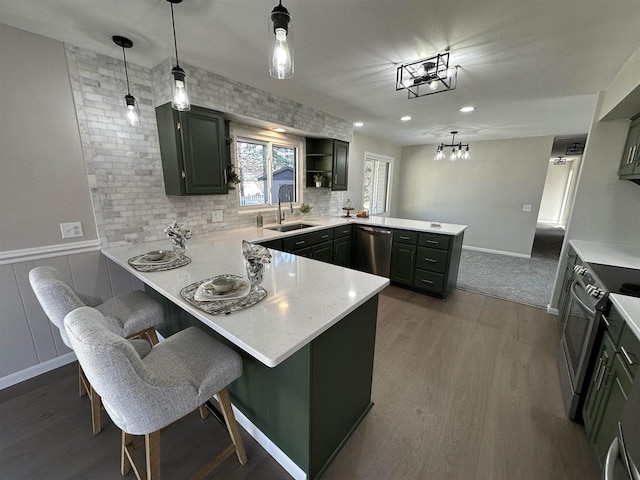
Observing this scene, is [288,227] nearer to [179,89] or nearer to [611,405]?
[179,89]

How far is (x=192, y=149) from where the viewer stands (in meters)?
2.32

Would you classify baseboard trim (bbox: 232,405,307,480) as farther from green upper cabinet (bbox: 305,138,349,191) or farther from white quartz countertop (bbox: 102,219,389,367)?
green upper cabinet (bbox: 305,138,349,191)

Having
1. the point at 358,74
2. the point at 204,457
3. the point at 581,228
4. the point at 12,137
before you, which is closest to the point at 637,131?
the point at 581,228

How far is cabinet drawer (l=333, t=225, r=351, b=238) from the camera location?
3.63 meters

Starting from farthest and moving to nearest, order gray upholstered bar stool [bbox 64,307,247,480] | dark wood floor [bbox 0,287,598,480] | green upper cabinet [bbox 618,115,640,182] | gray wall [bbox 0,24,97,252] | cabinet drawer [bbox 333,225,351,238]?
cabinet drawer [bbox 333,225,351,238], green upper cabinet [bbox 618,115,640,182], gray wall [bbox 0,24,97,252], dark wood floor [bbox 0,287,598,480], gray upholstered bar stool [bbox 64,307,247,480]

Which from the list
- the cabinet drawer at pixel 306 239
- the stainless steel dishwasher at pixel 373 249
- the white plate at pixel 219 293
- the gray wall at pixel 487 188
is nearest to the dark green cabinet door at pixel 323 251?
the cabinet drawer at pixel 306 239

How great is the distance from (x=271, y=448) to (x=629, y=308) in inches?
77.7

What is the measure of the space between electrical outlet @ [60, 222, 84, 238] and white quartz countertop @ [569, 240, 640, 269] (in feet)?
13.5

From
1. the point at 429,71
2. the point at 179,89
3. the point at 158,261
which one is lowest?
the point at 158,261

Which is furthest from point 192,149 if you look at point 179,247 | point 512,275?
point 512,275

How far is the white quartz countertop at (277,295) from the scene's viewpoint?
3.15ft

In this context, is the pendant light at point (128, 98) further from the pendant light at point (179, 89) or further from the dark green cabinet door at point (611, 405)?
the dark green cabinet door at point (611, 405)

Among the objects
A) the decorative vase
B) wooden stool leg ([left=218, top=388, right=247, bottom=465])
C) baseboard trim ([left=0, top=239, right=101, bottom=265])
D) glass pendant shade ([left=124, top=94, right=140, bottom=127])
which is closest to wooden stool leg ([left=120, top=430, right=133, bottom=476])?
wooden stool leg ([left=218, top=388, right=247, bottom=465])

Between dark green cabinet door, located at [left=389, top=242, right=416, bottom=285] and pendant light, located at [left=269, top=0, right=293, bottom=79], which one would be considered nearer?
pendant light, located at [left=269, top=0, right=293, bottom=79]
